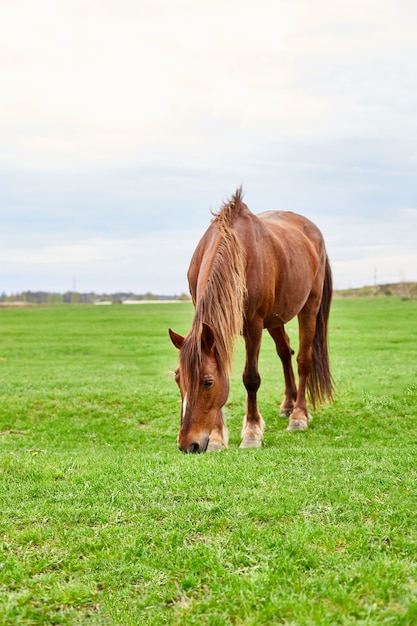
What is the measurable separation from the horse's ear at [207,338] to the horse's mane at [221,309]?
5cm

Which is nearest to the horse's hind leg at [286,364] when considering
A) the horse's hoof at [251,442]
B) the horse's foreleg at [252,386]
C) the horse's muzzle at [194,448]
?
the horse's foreleg at [252,386]

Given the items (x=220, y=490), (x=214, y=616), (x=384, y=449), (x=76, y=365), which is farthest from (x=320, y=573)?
(x=76, y=365)

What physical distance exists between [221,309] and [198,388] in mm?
948

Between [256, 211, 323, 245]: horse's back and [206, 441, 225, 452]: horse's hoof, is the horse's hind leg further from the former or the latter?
[206, 441, 225, 452]: horse's hoof

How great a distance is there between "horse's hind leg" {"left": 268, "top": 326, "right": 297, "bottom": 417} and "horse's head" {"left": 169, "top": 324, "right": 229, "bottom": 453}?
11.9 ft

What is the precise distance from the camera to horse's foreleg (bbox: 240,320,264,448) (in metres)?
7.66

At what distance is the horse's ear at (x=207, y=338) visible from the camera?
596 cm

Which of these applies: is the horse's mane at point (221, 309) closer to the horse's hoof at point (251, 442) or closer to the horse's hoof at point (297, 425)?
the horse's hoof at point (251, 442)

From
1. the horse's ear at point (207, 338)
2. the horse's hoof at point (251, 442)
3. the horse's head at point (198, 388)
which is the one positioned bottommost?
the horse's hoof at point (251, 442)

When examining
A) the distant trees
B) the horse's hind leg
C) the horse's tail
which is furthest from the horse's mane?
the distant trees

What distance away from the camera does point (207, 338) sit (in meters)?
6.00

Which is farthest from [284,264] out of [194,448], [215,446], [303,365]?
[194,448]

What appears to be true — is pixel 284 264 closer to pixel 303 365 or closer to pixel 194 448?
pixel 303 365

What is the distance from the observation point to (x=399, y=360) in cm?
1661
